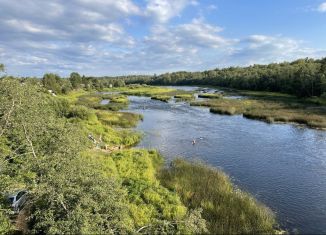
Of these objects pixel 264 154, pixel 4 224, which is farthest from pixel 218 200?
pixel 264 154

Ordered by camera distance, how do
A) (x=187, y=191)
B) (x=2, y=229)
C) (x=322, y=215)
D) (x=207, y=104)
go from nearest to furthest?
(x=2, y=229) < (x=322, y=215) < (x=187, y=191) < (x=207, y=104)

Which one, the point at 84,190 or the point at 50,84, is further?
the point at 50,84

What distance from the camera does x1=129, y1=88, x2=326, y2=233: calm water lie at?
103ft

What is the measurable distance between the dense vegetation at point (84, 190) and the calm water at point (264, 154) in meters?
3.01

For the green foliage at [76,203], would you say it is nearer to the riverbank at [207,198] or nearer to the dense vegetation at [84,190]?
the dense vegetation at [84,190]

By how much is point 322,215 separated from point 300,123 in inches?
1890

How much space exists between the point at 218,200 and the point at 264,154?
68.1 feet

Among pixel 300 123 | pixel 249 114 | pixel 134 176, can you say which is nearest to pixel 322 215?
pixel 134 176

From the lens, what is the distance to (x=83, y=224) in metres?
17.5

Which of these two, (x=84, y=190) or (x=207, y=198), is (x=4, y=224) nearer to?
(x=84, y=190)

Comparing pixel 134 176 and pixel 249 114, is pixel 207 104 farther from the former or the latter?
pixel 134 176

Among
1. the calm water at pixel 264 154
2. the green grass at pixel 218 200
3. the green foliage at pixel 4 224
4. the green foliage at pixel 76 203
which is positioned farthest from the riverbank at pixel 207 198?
the green foliage at pixel 4 224

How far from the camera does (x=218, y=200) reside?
30516mm

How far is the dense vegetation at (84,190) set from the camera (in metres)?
19.1
